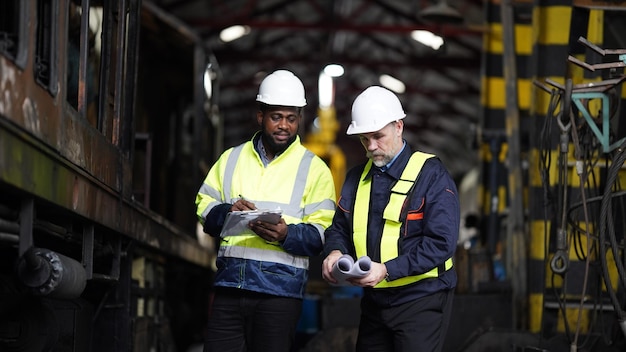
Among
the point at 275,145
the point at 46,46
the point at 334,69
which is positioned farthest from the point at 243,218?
the point at 334,69

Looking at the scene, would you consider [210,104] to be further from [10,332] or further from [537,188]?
[10,332]

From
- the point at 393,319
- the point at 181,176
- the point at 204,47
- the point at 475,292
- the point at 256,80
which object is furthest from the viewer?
the point at 256,80

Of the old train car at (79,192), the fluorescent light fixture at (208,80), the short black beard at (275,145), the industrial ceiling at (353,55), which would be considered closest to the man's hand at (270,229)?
the short black beard at (275,145)

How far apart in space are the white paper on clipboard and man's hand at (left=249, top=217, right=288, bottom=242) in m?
0.04

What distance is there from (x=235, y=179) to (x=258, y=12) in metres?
18.2

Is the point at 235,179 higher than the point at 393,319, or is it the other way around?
the point at 235,179

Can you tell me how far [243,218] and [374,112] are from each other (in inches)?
32.0

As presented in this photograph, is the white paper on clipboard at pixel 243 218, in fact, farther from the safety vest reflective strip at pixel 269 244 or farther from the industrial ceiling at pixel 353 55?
the industrial ceiling at pixel 353 55

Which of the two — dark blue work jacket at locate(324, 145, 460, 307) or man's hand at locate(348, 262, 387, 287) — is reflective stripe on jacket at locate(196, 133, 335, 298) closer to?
dark blue work jacket at locate(324, 145, 460, 307)

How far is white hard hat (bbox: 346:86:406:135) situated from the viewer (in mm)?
5500

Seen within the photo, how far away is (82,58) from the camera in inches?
227

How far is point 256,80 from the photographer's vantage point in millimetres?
33156

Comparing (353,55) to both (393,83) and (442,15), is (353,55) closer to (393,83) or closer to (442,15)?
(393,83)

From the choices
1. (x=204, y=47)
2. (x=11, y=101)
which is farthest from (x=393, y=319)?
(x=204, y=47)
